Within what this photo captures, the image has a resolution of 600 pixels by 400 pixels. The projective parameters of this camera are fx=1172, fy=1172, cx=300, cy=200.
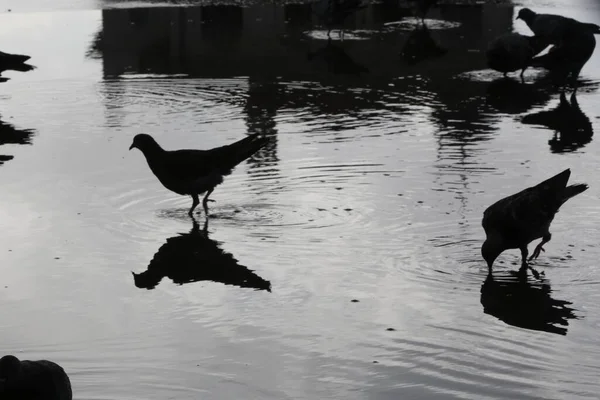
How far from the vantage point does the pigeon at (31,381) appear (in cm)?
501

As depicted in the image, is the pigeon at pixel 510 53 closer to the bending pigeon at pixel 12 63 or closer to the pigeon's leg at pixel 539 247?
the bending pigeon at pixel 12 63

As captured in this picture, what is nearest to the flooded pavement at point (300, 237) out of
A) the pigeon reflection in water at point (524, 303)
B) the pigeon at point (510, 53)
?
the pigeon reflection in water at point (524, 303)

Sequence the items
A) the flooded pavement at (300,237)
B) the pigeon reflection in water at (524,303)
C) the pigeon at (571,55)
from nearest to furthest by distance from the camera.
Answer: the flooded pavement at (300,237)
the pigeon reflection in water at (524,303)
the pigeon at (571,55)

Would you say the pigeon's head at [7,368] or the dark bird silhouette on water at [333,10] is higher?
the pigeon's head at [7,368]

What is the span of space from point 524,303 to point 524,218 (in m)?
0.74

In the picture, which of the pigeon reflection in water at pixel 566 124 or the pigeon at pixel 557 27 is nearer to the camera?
the pigeon reflection in water at pixel 566 124

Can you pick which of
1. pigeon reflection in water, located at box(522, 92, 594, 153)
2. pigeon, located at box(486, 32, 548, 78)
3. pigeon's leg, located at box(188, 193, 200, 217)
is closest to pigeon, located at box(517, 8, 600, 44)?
pigeon, located at box(486, 32, 548, 78)

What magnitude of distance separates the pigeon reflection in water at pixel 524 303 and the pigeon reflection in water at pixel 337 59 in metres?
9.25

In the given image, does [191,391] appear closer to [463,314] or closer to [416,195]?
[463,314]

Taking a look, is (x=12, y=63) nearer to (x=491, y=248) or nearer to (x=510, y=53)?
(x=510, y=53)

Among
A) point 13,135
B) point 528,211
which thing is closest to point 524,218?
point 528,211

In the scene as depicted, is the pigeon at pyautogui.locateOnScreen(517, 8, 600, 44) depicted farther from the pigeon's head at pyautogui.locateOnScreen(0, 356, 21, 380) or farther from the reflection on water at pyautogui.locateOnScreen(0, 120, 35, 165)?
the pigeon's head at pyautogui.locateOnScreen(0, 356, 21, 380)

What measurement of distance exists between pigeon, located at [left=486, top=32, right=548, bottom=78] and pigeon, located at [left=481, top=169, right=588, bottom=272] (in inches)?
328

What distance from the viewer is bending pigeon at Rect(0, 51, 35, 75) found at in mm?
15281
